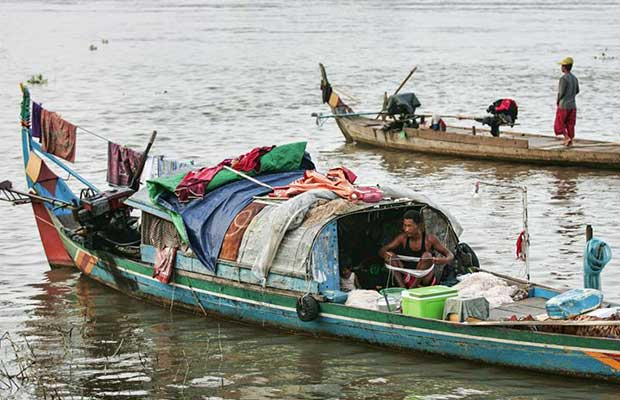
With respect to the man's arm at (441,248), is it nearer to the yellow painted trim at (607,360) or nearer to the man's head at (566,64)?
the yellow painted trim at (607,360)

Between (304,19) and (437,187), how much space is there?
54321mm

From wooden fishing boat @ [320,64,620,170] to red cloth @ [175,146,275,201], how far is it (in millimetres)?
9292

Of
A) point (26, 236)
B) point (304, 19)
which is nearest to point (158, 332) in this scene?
point (26, 236)

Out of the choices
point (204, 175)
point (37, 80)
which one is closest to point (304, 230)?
point (204, 175)

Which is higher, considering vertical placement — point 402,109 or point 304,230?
point 402,109

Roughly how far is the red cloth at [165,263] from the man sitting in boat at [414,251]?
7.86 feet

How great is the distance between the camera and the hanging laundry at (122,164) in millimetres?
15586

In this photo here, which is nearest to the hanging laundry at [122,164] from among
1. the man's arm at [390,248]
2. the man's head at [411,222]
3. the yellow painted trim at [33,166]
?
the yellow painted trim at [33,166]

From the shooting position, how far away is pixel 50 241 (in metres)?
16.3

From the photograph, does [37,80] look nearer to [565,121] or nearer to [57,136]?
[565,121]

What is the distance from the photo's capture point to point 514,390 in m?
10.9

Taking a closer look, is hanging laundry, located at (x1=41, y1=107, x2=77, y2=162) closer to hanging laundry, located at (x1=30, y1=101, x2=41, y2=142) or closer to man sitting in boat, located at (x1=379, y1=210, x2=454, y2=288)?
hanging laundry, located at (x1=30, y1=101, x2=41, y2=142)

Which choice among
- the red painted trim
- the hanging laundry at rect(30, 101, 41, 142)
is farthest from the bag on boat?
the red painted trim

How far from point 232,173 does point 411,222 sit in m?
2.33
